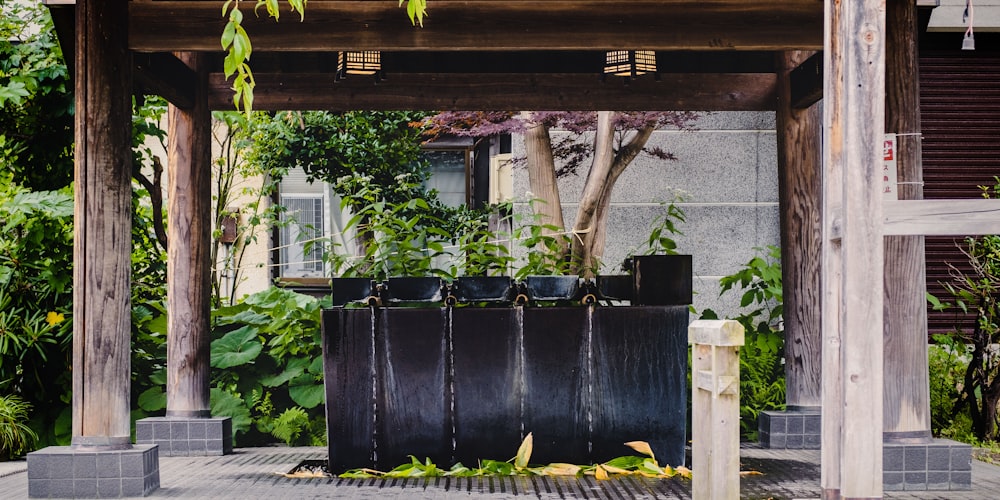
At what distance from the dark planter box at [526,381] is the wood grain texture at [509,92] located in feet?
6.57

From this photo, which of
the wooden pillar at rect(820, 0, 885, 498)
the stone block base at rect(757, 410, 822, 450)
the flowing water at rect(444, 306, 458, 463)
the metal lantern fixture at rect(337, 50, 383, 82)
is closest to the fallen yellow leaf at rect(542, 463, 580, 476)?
the flowing water at rect(444, 306, 458, 463)

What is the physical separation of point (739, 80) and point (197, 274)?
4.72m

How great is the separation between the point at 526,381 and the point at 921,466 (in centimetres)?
262

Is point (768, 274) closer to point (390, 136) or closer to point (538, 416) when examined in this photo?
point (538, 416)

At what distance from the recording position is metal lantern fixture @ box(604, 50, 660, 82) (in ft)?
24.4

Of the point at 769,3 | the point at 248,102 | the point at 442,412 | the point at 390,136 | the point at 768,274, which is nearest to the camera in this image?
the point at 248,102

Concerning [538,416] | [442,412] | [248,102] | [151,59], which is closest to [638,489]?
[538,416]

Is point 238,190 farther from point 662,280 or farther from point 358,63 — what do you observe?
point 662,280

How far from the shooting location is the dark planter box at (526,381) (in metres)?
7.12

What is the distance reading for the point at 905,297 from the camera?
614cm

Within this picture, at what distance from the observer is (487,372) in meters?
7.19

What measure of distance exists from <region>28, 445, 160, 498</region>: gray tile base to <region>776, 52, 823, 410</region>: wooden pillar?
16.6ft

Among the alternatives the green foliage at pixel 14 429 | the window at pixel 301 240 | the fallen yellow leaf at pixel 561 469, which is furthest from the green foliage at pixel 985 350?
the window at pixel 301 240

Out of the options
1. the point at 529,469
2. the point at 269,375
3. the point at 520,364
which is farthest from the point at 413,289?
the point at 269,375
